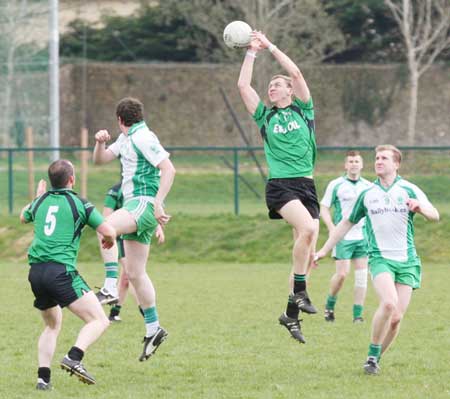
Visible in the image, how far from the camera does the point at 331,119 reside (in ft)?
143

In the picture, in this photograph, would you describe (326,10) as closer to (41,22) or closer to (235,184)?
(41,22)

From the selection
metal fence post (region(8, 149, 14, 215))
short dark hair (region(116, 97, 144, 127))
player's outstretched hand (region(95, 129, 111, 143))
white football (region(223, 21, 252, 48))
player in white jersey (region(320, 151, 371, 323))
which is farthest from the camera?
metal fence post (region(8, 149, 14, 215))

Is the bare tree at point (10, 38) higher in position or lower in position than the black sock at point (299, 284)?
higher

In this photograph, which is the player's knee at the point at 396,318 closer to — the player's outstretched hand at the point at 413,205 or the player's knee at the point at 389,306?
the player's knee at the point at 389,306

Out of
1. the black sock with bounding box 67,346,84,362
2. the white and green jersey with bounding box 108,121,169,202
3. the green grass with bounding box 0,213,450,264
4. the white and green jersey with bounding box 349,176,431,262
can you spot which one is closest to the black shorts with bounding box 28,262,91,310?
the black sock with bounding box 67,346,84,362

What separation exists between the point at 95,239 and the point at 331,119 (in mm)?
22273

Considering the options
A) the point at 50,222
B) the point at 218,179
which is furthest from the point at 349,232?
the point at 218,179

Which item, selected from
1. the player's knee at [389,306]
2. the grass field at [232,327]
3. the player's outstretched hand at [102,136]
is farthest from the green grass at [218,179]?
the player's knee at [389,306]

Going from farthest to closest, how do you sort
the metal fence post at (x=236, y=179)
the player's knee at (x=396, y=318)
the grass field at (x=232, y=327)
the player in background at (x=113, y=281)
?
the metal fence post at (x=236, y=179) < the player in background at (x=113, y=281) < the player's knee at (x=396, y=318) < the grass field at (x=232, y=327)

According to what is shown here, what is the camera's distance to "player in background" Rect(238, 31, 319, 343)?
1010 cm

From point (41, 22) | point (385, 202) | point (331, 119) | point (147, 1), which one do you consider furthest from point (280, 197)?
point (147, 1)

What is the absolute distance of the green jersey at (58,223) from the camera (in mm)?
8219

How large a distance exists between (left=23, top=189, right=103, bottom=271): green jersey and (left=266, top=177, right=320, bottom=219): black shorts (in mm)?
2349

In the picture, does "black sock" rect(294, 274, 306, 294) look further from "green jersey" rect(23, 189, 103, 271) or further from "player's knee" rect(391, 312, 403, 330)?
"green jersey" rect(23, 189, 103, 271)
